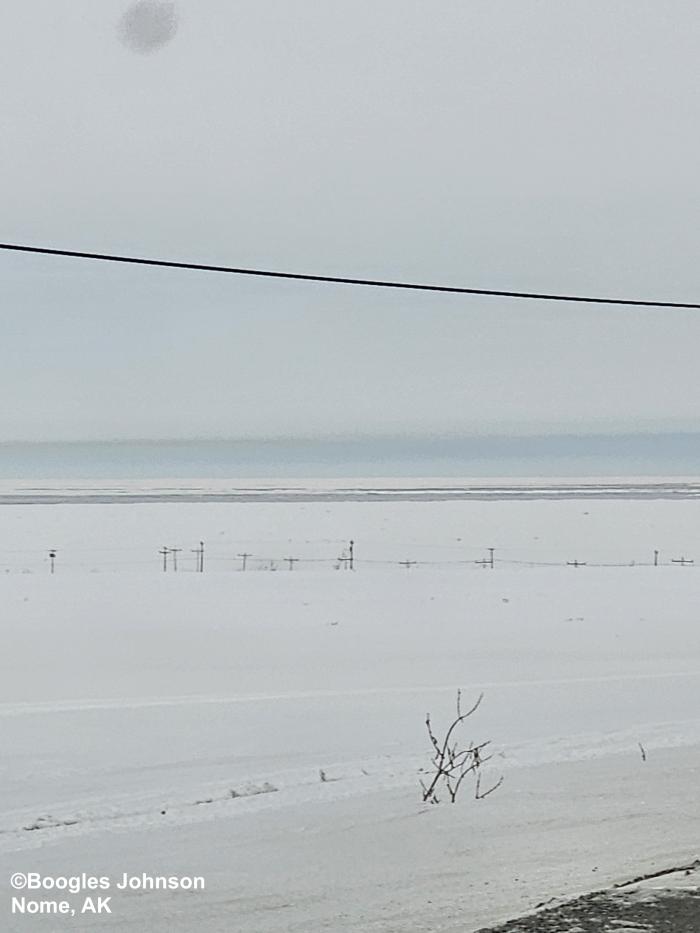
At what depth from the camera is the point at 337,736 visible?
33.0ft

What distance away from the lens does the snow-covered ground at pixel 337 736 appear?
6.36 meters

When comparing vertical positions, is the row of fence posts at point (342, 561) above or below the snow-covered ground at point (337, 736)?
above

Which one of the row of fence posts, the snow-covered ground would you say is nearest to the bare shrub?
the snow-covered ground

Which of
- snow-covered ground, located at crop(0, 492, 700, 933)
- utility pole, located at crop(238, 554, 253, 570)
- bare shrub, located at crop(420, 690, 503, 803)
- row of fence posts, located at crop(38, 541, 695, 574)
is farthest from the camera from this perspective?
utility pole, located at crop(238, 554, 253, 570)

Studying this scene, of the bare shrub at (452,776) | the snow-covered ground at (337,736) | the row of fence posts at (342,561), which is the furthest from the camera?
the row of fence posts at (342,561)

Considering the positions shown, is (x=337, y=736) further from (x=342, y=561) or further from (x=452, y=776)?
(x=342, y=561)

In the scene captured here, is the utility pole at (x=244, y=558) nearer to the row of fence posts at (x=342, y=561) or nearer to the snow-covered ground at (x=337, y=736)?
the row of fence posts at (x=342, y=561)

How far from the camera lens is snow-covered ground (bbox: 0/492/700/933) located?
20.9 ft

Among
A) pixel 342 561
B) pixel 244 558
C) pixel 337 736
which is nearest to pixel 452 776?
pixel 337 736

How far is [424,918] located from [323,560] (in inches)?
782

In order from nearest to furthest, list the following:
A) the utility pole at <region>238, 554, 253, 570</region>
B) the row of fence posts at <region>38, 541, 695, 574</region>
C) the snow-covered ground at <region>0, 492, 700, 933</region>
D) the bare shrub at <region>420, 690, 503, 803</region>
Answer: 1. the snow-covered ground at <region>0, 492, 700, 933</region>
2. the bare shrub at <region>420, 690, 503, 803</region>
3. the row of fence posts at <region>38, 541, 695, 574</region>
4. the utility pole at <region>238, 554, 253, 570</region>

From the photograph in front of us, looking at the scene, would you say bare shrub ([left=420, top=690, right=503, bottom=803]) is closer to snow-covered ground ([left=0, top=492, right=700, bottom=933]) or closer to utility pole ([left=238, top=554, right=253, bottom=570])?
snow-covered ground ([left=0, top=492, right=700, bottom=933])

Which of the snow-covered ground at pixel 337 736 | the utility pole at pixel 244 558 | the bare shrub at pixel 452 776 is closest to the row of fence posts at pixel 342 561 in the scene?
the utility pole at pixel 244 558

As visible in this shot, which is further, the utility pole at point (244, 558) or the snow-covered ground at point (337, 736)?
the utility pole at point (244, 558)
